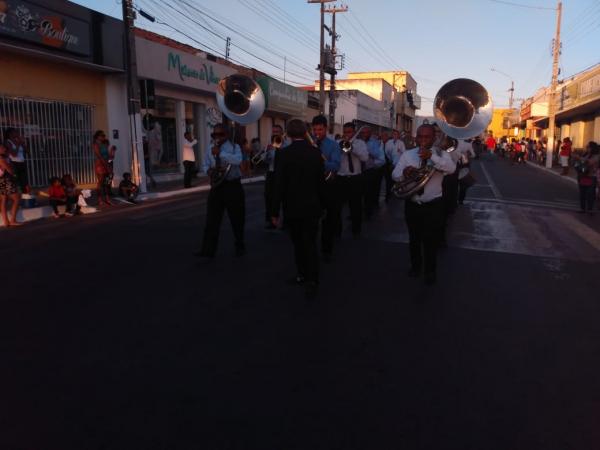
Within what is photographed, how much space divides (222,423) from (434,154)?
3.65 metres

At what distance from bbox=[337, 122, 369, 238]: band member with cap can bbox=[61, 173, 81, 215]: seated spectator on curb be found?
19.7 feet

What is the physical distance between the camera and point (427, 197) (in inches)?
223

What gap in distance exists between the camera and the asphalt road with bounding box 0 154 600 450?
2.88m

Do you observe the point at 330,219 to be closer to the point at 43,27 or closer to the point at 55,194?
the point at 55,194

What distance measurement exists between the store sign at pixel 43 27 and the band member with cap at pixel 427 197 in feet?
33.7

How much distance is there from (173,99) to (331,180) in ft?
49.5

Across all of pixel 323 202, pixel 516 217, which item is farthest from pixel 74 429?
pixel 516 217

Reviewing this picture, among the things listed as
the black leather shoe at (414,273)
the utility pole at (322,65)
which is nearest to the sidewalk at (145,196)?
the black leather shoe at (414,273)

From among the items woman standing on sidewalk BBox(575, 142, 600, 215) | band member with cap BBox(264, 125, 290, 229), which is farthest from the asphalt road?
woman standing on sidewalk BBox(575, 142, 600, 215)

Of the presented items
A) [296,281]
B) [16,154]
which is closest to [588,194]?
[296,281]

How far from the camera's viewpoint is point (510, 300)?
5.25 metres

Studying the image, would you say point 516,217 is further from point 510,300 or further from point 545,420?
point 545,420

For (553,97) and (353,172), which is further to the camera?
(553,97)

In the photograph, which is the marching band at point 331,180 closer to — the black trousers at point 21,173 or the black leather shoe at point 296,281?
the black leather shoe at point 296,281
